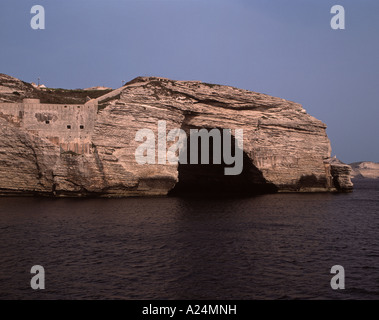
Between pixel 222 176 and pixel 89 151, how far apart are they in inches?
1098

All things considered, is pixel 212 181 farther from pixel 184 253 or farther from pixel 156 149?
pixel 184 253

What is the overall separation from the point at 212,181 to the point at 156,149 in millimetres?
20623

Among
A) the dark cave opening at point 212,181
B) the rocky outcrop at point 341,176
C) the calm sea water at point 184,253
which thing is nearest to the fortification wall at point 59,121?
the calm sea water at point 184,253

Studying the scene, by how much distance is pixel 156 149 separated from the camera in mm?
48031

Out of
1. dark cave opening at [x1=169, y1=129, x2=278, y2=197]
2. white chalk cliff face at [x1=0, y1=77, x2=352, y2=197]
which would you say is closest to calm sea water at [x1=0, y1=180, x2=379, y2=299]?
white chalk cliff face at [x1=0, y1=77, x2=352, y2=197]

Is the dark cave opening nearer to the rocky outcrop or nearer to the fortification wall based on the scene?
the rocky outcrop

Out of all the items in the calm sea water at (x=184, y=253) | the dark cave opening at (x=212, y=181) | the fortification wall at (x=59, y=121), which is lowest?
the calm sea water at (x=184, y=253)

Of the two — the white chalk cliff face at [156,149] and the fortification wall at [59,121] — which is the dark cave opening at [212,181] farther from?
the fortification wall at [59,121]

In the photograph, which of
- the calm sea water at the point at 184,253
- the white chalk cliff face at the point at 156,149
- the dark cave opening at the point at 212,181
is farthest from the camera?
the dark cave opening at the point at 212,181

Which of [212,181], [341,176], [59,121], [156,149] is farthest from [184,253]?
[341,176]

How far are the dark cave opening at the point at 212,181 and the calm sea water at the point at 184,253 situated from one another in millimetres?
24599

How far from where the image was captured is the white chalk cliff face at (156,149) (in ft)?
143

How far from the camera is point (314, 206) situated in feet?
130

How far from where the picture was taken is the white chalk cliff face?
43656 mm
